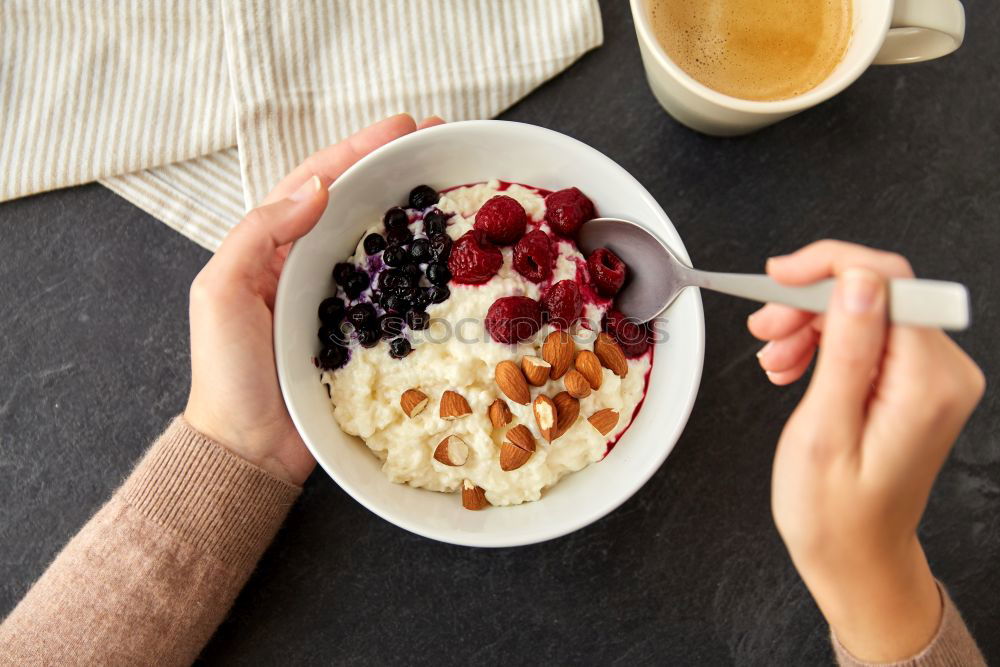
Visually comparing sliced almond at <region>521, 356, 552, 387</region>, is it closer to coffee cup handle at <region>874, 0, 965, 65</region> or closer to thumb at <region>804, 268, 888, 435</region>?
thumb at <region>804, 268, 888, 435</region>

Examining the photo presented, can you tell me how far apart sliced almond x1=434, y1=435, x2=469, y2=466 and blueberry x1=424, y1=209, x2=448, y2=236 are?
1.15ft

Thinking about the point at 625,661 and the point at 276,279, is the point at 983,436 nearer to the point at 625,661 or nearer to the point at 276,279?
the point at 625,661

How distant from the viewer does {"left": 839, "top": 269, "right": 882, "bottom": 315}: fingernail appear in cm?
76

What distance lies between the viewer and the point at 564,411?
1153 millimetres

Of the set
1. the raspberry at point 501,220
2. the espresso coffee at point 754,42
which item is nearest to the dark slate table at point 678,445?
the espresso coffee at point 754,42

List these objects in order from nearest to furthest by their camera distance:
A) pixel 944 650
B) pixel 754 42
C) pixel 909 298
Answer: pixel 909 298
pixel 944 650
pixel 754 42

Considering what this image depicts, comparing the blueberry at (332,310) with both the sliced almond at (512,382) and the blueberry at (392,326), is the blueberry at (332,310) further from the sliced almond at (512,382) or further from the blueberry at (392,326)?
the sliced almond at (512,382)

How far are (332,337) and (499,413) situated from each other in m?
0.32

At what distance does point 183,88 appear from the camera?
1.49 meters

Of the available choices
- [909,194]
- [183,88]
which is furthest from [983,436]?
[183,88]

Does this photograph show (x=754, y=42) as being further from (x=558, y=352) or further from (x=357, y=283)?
(x=357, y=283)

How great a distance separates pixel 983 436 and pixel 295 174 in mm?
1470

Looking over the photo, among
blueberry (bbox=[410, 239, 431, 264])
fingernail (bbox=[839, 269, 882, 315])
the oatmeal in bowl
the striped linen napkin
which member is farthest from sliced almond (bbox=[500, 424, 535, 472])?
the striped linen napkin

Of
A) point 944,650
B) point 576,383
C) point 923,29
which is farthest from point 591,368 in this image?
point 923,29
